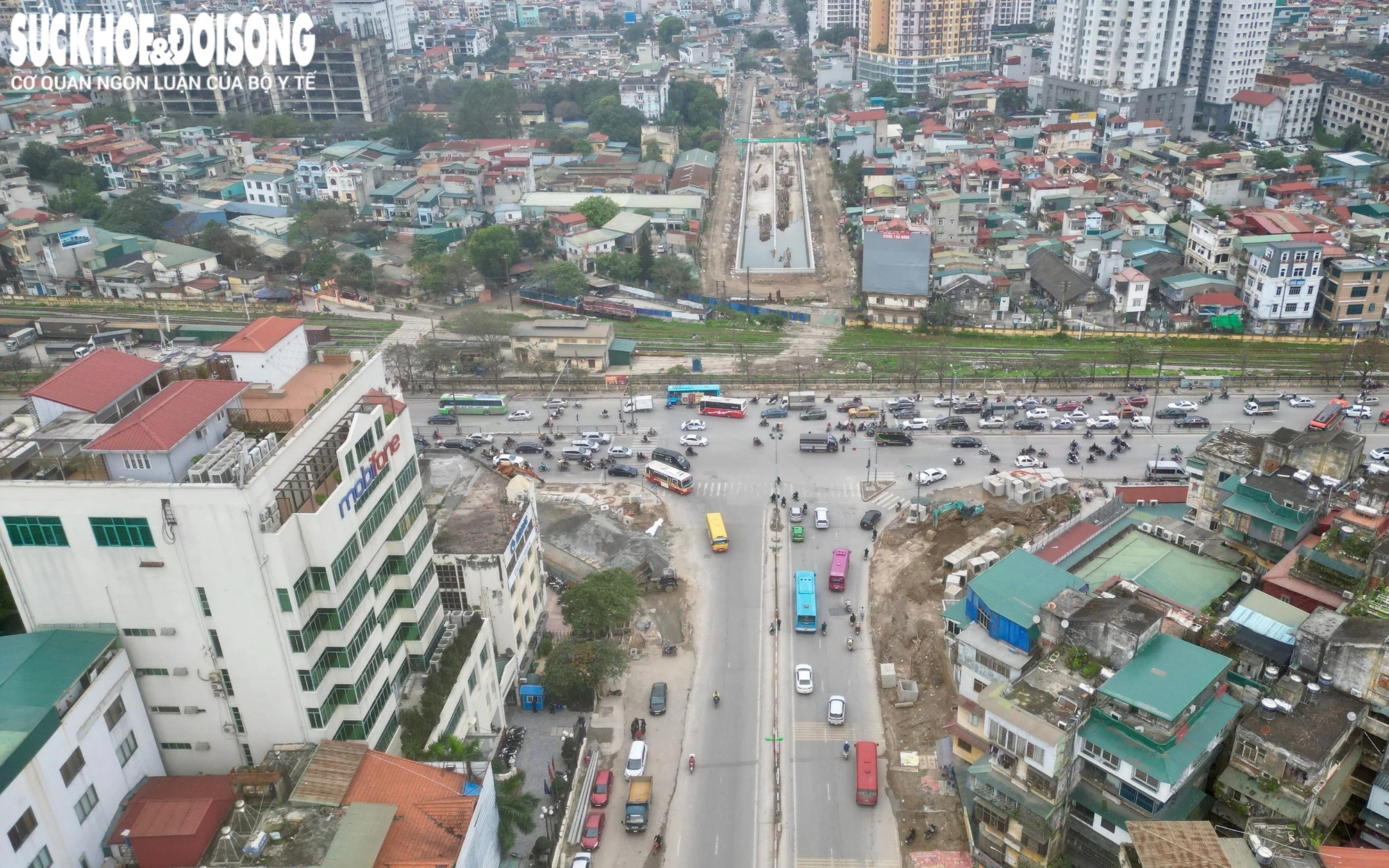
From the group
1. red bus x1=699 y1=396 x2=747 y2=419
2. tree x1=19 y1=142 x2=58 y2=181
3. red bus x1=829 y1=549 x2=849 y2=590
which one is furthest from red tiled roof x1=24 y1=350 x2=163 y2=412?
tree x1=19 y1=142 x2=58 y2=181

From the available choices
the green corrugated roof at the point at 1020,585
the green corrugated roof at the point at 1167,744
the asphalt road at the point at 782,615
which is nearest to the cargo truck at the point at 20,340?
the asphalt road at the point at 782,615

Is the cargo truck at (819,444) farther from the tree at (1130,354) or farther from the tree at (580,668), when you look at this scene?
the tree at (580,668)

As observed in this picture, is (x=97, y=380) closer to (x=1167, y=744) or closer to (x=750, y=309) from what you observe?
(x=1167, y=744)

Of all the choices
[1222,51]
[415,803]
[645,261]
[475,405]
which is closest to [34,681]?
[415,803]

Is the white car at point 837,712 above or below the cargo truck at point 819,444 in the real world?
below

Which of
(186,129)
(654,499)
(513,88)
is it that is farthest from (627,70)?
(654,499)
